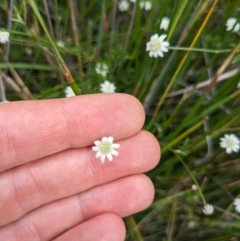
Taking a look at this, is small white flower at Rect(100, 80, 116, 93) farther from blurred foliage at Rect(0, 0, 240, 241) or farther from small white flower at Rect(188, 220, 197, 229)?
small white flower at Rect(188, 220, 197, 229)

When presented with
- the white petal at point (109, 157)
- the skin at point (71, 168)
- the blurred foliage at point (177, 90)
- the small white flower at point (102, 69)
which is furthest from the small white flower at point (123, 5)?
the white petal at point (109, 157)

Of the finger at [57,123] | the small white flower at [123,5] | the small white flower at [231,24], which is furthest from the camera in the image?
the small white flower at [123,5]

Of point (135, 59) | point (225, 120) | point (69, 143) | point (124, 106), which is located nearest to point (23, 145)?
point (69, 143)

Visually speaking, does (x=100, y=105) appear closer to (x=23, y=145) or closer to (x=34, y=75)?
(x=23, y=145)

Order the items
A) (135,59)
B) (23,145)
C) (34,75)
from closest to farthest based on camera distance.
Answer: (23,145) < (135,59) < (34,75)

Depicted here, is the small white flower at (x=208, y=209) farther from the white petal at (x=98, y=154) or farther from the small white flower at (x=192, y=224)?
the white petal at (x=98, y=154)

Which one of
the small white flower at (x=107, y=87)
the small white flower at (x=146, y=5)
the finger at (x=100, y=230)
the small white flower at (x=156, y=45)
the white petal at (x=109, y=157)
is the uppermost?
the small white flower at (x=146, y=5)
